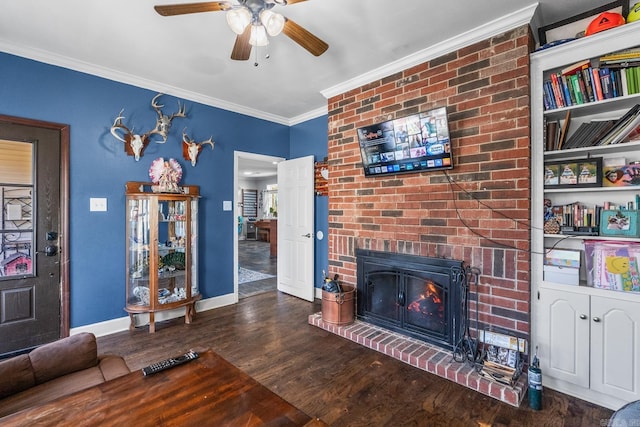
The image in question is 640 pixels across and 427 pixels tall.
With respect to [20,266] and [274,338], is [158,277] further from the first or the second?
[274,338]

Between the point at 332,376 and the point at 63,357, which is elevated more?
the point at 63,357

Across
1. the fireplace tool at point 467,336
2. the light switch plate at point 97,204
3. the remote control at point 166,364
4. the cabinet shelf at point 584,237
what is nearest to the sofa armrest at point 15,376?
the remote control at point 166,364

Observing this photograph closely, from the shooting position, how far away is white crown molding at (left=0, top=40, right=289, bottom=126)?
256 centimetres

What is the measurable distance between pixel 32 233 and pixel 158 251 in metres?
1.04

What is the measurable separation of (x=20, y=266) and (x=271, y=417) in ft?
9.81

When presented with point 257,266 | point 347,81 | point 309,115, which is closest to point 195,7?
point 347,81

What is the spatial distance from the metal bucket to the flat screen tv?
1.32 m

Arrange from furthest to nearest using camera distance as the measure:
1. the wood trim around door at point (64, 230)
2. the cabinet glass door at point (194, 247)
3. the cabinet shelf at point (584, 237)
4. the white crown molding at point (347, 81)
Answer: the cabinet glass door at point (194, 247) < the wood trim around door at point (64, 230) < the white crown molding at point (347, 81) < the cabinet shelf at point (584, 237)

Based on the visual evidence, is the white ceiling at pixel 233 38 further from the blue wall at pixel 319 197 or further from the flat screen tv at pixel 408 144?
the blue wall at pixel 319 197

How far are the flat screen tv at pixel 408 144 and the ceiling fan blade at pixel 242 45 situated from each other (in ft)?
4.41

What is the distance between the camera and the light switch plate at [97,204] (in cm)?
293

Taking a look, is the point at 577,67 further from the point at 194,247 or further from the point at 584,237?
the point at 194,247

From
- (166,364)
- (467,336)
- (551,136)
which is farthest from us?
(467,336)

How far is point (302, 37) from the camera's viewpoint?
1.83 m
